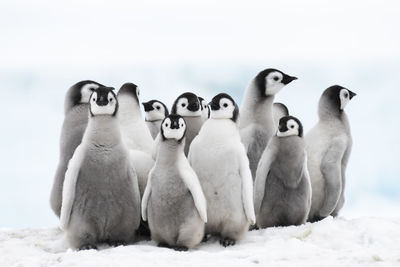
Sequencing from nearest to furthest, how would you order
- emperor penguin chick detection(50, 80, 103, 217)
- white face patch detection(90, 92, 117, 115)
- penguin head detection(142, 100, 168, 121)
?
1. white face patch detection(90, 92, 117, 115)
2. emperor penguin chick detection(50, 80, 103, 217)
3. penguin head detection(142, 100, 168, 121)

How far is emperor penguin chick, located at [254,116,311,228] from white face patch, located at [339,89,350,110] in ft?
5.60

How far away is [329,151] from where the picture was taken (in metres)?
8.38

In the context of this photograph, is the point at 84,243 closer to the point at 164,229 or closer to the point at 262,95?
the point at 164,229

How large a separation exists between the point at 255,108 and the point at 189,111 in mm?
1516

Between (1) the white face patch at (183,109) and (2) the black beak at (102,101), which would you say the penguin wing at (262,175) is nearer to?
(1) the white face patch at (183,109)

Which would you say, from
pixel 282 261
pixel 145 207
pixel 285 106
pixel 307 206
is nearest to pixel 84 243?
pixel 145 207

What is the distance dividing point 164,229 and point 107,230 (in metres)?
0.58

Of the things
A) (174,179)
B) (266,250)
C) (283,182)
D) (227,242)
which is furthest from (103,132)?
(283,182)

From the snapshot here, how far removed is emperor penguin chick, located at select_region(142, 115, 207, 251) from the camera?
19.7 feet

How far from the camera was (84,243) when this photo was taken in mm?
6281

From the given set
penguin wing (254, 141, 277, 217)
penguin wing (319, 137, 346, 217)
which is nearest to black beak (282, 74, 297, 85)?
penguin wing (319, 137, 346, 217)

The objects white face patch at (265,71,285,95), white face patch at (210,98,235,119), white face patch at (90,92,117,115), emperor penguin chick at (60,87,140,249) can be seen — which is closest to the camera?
emperor penguin chick at (60,87,140,249)

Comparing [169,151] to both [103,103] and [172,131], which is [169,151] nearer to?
[172,131]

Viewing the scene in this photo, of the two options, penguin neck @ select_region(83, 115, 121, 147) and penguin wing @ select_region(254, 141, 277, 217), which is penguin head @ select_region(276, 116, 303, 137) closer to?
penguin wing @ select_region(254, 141, 277, 217)
